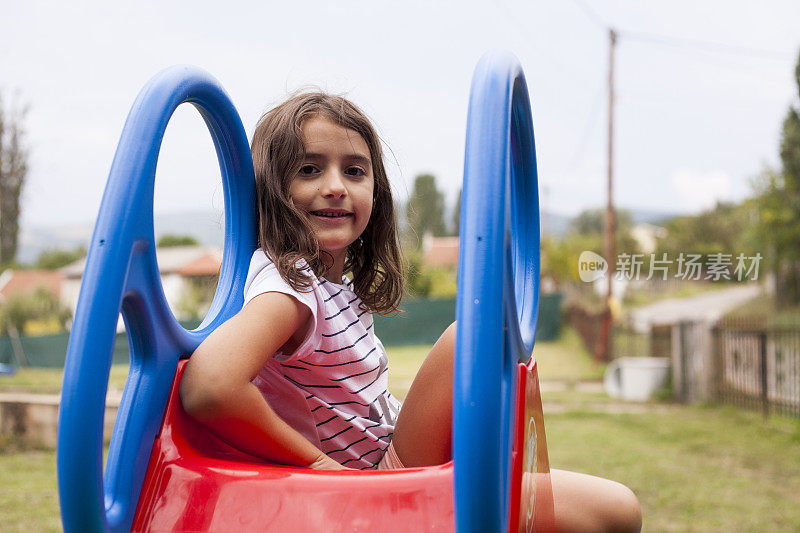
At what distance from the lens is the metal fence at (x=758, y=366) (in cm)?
594

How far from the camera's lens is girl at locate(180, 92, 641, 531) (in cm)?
104

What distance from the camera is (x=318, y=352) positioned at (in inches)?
47.3

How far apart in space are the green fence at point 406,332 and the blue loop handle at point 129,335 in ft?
36.9

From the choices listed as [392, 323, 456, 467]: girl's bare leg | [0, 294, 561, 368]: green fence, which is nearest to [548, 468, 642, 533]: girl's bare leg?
[392, 323, 456, 467]: girl's bare leg

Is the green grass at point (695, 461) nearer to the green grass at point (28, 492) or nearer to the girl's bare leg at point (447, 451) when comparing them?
the girl's bare leg at point (447, 451)

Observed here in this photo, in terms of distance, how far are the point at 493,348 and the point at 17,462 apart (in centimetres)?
426

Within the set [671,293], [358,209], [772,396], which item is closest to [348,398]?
[358,209]

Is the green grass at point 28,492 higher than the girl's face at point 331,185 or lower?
lower

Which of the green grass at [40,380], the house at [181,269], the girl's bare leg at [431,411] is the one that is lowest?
the green grass at [40,380]

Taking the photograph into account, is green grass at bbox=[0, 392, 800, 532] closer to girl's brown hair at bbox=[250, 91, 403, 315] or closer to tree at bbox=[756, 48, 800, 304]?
girl's brown hair at bbox=[250, 91, 403, 315]

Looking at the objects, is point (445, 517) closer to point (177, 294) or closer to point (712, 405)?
point (712, 405)

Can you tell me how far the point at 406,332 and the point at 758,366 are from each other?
413 inches
